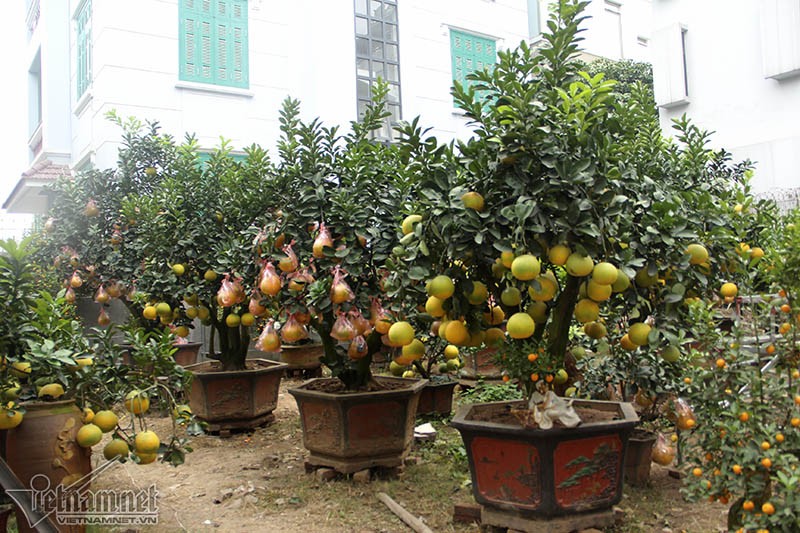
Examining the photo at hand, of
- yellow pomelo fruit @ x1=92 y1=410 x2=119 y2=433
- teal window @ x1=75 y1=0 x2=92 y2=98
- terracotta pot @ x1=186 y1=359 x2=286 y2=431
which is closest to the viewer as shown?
yellow pomelo fruit @ x1=92 y1=410 x2=119 y2=433

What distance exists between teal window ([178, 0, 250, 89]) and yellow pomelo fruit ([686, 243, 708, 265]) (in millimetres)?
9339

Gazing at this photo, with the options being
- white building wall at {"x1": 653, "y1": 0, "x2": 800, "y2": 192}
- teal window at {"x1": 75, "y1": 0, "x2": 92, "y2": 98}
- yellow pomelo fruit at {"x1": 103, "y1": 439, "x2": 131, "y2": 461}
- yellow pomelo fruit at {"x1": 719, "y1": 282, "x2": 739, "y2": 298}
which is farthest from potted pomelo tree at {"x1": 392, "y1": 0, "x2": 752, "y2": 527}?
teal window at {"x1": 75, "y1": 0, "x2": 92, "y2": 98}

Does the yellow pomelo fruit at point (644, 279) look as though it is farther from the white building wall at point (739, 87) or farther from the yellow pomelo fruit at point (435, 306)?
the white building wall at point (739, 87)

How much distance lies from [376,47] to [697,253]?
1093 centimetres

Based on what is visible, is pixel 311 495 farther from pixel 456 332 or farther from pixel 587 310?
pixel 587 310

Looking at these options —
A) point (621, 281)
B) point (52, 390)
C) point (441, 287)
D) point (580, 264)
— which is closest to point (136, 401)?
point (52, 390)

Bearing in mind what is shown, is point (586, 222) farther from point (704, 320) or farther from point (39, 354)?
point (39, 354)

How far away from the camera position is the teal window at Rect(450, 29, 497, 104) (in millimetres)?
13320

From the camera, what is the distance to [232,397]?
6137 mm

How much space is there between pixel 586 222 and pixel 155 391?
2.47 m

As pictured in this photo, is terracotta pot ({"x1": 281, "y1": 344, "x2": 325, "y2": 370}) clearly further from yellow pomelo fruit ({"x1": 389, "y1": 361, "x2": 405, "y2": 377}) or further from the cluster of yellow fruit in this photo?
the cluster of yellow fruit

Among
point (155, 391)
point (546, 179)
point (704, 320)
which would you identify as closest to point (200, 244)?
point (155, 391)

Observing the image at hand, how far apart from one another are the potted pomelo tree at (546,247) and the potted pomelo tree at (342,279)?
0.89m

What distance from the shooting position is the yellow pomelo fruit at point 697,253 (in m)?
2.92
